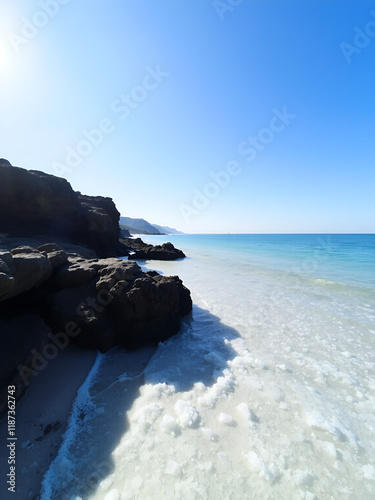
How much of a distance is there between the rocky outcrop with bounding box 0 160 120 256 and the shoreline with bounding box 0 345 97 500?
1824cm

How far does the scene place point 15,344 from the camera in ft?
13.0

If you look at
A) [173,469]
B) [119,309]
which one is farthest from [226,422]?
[119,309]

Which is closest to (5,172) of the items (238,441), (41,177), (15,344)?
(41,177)

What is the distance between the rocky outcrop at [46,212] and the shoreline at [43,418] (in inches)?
718

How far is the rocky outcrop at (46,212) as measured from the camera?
18156 mm

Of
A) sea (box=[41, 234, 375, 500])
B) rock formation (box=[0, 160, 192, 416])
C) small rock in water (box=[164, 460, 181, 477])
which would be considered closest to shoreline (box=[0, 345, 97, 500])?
sea (box=[41, 234, 375, 500])

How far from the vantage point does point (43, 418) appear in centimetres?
330

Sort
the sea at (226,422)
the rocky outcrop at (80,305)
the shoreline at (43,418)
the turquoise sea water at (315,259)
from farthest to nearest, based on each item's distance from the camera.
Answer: the turquoise sea water at (315,259) < the rocky outcrop at (80,305) < the shoreline at (43,418) < the sea at (226,422)

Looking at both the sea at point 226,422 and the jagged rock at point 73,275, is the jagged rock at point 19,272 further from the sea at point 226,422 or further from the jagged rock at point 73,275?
the sea at point 226,422

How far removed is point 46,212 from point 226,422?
23175 millimetres

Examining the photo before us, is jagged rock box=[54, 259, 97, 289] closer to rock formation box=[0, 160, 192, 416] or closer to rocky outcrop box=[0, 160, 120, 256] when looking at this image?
rock formation box=[0, 160, 192, 416]

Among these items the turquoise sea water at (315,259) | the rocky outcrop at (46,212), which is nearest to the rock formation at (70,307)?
the turquoise sea water at (315,259)

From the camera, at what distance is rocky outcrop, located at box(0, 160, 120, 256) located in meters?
18.2

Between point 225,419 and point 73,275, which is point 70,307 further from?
point 225,419
